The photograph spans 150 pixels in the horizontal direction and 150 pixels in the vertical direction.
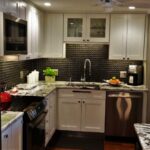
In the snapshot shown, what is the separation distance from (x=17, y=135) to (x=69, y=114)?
2.07 meters

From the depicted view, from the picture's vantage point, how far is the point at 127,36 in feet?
15.4

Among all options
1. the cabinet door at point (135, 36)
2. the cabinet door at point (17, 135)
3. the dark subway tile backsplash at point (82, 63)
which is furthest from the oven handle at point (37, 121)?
the cabinet door at point (135, 36)

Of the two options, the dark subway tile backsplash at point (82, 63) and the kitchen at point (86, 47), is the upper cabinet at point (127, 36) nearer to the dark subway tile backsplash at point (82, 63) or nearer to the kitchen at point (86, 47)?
the kitchen at point (86, 47)

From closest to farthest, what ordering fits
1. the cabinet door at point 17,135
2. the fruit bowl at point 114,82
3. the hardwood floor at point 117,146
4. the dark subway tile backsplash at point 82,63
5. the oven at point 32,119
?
1. the cabinet door at point 17,135
2. the oven at point 32,119
3. the hardwood floor at point 117,146
4. the fruit bowl at point 114,82
5. the dark subway tile backsplash at point 82,63

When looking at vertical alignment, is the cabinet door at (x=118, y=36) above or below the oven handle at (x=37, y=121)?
above

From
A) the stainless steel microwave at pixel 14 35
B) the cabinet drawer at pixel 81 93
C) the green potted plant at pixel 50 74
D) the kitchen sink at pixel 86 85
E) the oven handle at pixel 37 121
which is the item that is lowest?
the oven handle at pixel 37 121

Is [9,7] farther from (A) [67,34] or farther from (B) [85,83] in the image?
(B) [85,83]

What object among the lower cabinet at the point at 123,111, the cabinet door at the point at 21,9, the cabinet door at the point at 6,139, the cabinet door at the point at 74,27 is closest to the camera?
the cabinet door at the point at 6,139

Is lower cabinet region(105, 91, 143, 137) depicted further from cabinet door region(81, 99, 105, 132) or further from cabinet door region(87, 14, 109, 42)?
cabinet door region(87, 14, 109, 42)

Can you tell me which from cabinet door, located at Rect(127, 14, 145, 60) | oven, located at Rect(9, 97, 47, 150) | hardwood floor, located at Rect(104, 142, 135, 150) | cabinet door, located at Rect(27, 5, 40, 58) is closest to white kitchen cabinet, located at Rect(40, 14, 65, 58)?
cabinet door, located at Rect(27, 5, 40, 58)

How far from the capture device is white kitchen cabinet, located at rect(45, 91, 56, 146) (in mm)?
3816

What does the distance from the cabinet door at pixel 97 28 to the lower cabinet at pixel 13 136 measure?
2567 millimetres

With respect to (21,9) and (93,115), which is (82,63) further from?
(21,9)

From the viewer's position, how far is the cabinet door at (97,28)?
15.5 feet
